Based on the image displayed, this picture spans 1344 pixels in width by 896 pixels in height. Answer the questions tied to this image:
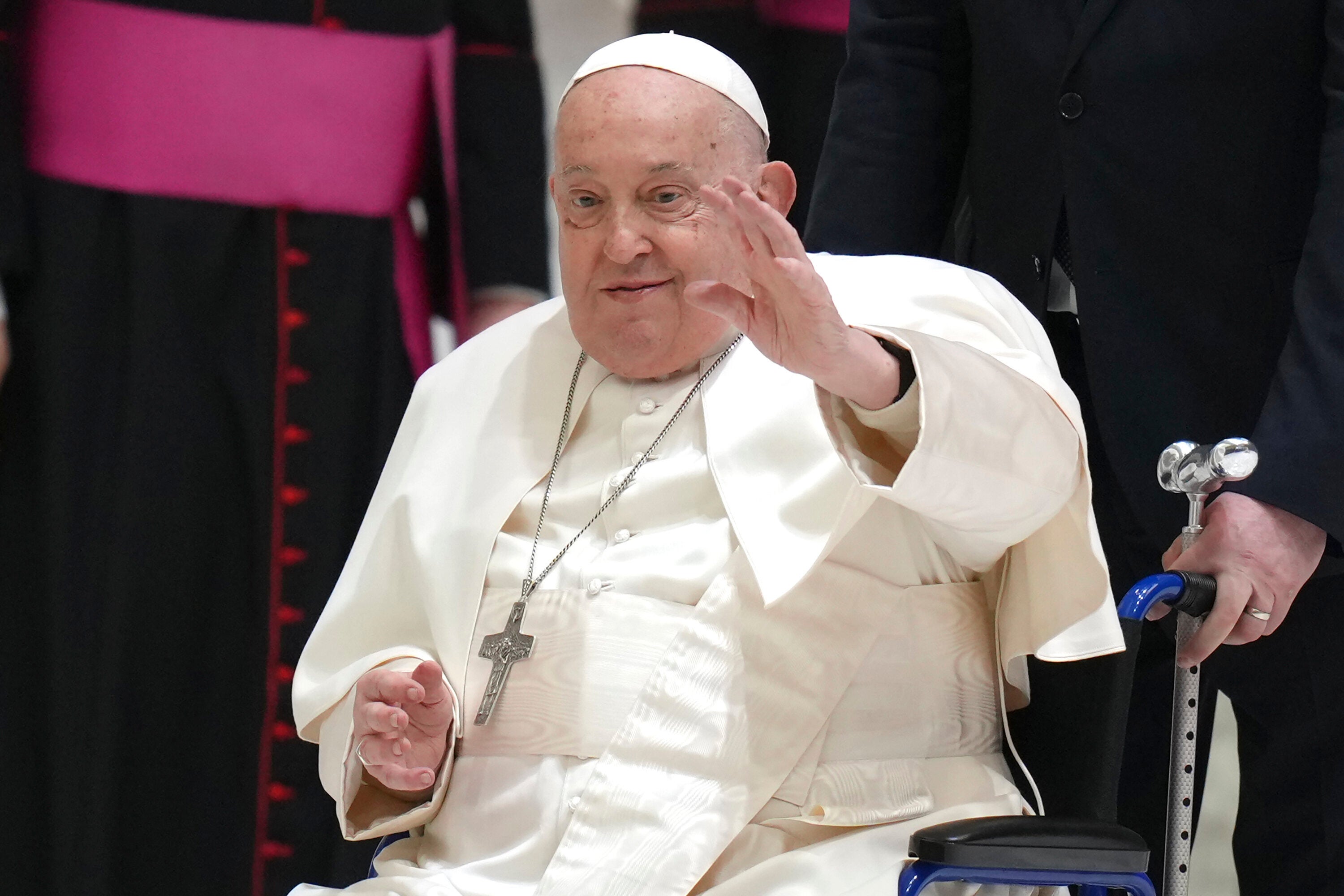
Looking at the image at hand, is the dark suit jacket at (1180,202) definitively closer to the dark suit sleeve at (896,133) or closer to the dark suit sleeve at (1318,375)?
the dark suit sleeve at (1318,375)

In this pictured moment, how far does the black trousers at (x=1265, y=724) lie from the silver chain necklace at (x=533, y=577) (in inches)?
27.8

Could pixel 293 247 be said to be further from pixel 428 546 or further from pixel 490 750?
pixel 490 750

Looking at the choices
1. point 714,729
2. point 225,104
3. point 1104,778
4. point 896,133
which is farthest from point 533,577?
point 225,104

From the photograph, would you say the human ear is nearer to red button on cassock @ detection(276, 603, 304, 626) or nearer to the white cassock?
the white cassock

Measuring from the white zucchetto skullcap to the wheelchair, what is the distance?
787 millimetres

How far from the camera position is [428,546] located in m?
2.48

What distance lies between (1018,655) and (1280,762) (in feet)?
1.78

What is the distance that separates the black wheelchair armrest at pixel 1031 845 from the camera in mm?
1836

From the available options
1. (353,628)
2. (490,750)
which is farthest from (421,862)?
(353,628)

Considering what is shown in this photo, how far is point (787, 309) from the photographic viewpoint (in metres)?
1.87

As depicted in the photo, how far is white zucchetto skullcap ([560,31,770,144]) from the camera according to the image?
239 cm

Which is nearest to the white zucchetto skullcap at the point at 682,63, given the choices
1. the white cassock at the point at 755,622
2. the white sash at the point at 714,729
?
the white cassock at the point at 755,622

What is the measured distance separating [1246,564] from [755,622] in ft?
2.07

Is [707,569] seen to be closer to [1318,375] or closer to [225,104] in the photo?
[1318,375]
